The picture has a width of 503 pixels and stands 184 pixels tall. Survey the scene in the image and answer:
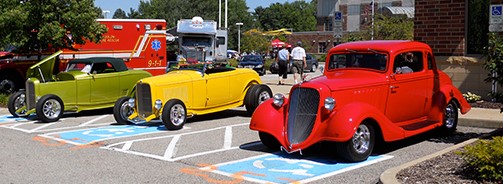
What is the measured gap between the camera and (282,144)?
8.78 m

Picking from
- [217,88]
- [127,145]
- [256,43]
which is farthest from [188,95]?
[256,43]

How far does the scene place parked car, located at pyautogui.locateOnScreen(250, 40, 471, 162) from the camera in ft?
27.8

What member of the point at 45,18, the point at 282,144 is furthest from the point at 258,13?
the point at 282,144

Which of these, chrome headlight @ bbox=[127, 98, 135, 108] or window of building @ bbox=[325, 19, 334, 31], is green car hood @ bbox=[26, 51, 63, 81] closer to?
chrome headlight @ bbox=[127, 98, 135, 108]

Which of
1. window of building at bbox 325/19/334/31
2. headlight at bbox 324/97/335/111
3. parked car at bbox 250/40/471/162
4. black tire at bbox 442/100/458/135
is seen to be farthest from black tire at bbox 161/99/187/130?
window of building at bbox 325/19/334/31

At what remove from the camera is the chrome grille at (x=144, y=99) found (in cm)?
1212

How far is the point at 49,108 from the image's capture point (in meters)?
13.6

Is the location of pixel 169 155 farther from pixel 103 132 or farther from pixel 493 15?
pixel 493 15

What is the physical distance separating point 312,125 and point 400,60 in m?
2.16

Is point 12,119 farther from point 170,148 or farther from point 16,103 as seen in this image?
point 170,148

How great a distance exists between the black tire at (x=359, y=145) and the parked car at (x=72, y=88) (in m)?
7.45

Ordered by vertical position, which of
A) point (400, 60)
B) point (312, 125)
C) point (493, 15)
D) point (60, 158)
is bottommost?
point (60, 158)

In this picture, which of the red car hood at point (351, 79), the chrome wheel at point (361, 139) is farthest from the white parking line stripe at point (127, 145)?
the chrome wheel at point (361, 139)

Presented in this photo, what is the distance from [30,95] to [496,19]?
10.3 meters
